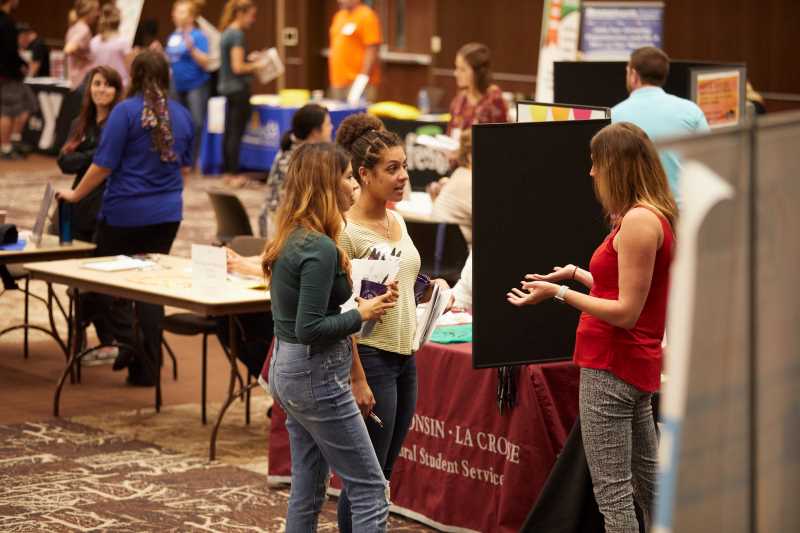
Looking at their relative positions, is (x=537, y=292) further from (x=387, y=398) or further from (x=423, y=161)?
(x=423, y=161)

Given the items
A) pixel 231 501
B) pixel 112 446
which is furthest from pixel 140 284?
pixel 231 501

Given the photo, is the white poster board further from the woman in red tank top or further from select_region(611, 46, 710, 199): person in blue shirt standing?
the woman in red tank top

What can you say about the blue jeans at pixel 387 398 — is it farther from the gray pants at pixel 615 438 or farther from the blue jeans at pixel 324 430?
the gray pants at pixel 615 438

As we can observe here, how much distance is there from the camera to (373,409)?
13.4 feet

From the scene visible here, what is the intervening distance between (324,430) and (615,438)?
0.89 meters

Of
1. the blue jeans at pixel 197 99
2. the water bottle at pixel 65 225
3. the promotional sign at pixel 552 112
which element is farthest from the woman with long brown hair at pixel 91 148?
the blue jeans at pixel 197 99

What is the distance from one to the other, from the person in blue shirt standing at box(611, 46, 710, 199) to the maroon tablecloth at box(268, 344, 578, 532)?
2147mm

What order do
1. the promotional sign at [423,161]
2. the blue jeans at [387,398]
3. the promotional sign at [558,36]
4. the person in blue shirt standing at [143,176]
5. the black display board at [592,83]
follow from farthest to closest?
the promotional sign at [423,161] → the promotional sign at [558,36] → the black display board at [592,83] → the person in blue shirt standing at [143,176] → the blue jeans at [387,398]

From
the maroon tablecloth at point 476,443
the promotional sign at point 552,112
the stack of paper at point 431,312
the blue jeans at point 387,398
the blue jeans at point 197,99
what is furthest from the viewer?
the blue jeans at point 197,99

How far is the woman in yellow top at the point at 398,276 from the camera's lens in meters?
4.09

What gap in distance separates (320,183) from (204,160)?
12.8m

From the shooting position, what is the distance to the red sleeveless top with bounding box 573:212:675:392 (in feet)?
13.0

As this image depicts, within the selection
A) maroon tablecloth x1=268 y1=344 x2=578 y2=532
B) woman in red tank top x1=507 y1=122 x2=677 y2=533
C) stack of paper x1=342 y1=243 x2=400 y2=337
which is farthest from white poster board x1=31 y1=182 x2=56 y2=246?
woman in red tank top x1=507 y1=122 x2=677 y2=533

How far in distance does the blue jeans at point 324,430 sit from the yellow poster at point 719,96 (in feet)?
14.5
